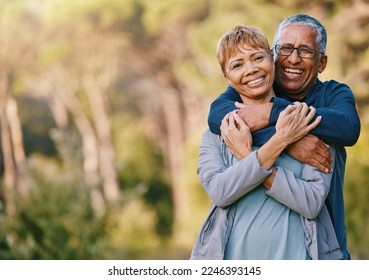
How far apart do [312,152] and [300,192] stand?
13cm

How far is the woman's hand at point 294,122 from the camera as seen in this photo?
1.97 m

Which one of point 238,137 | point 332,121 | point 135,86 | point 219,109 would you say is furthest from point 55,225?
point 135,86

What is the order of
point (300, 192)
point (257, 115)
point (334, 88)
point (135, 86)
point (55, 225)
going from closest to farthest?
point (300, 192) → point (257, 115) → point (334, 88) → point (55, 225) → point (135, 86)

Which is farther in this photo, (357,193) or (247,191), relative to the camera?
(357,193)

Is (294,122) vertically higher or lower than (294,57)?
lower

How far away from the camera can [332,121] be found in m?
1.99

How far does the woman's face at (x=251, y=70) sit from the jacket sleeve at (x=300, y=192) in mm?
265

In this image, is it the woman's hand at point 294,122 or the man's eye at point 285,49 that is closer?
the woman's hand at point 294,122

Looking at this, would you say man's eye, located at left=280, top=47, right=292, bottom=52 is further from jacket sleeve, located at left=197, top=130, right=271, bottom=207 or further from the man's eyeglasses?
jacket sleeve, located at left=197, top=130, right=271, bottom=207

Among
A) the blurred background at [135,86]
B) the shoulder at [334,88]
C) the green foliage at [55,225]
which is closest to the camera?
the shoulder at [334,88]

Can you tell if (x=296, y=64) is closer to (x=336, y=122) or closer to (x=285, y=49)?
(x=285, y=49)

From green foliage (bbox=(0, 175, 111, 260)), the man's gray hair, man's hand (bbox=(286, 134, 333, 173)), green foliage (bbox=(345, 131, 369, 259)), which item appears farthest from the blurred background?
man's hand (bbox=(286, 134, 333, 173))

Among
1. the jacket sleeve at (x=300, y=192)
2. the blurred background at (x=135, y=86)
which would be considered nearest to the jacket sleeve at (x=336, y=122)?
the jacket sleeve at (x=300, y=192)

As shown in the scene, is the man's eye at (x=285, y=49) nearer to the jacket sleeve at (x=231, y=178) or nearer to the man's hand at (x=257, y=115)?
the man's hand at (x=257, y=115)
